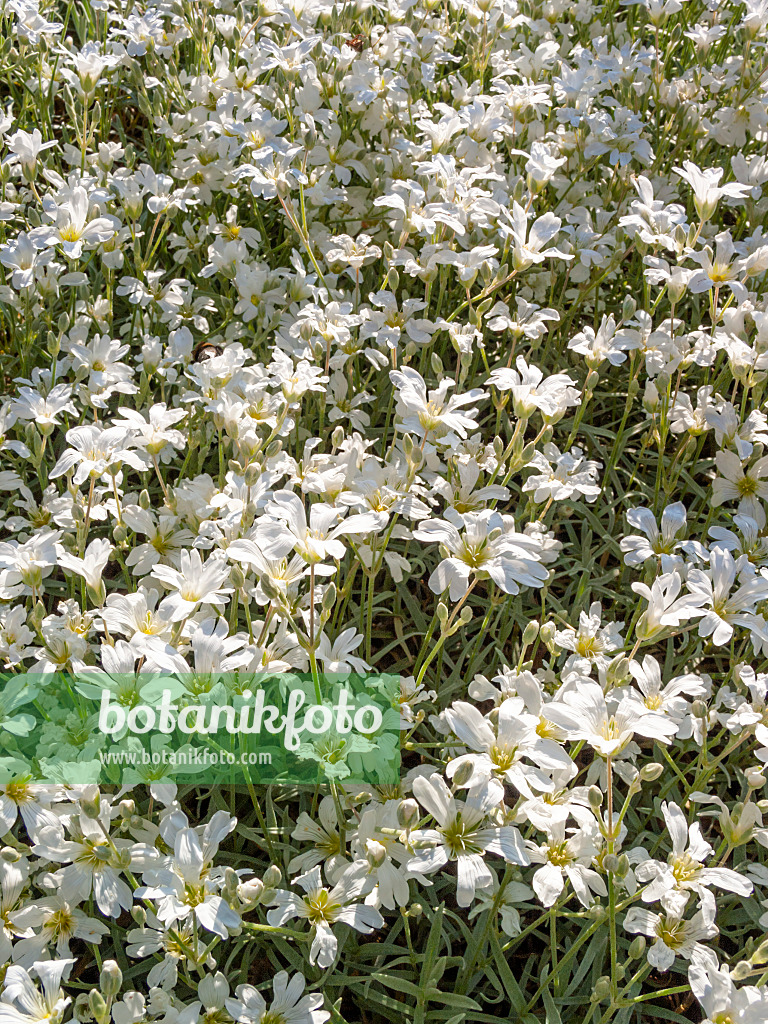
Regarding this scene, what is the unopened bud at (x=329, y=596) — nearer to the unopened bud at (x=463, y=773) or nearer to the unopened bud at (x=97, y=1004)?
the unopened bud at (x=463, y=773)

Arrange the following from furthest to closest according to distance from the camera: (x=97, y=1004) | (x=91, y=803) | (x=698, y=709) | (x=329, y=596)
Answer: (x=698, y=709) → (x=329, y=596) → (x=91, y=803) → (x=97, y=1004)

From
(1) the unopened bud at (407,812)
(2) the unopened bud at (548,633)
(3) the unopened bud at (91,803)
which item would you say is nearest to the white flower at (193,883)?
(3) the unopened bud at (91,803)

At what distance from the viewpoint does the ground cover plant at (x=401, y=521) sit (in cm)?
157

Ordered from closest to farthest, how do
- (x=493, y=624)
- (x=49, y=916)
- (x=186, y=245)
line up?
(x=49, y=916) → (x=493, y=624) → (x=186, y=245)

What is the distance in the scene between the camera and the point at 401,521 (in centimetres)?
236

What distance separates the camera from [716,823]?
6.97 ft

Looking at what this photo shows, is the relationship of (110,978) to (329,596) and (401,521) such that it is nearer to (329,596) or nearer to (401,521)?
(329,596)

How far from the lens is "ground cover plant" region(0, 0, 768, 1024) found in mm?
1566

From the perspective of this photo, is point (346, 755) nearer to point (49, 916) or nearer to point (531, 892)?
point (531, 892)

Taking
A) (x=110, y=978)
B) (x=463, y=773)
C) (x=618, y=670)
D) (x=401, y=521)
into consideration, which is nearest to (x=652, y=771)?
(x=618, y=670)

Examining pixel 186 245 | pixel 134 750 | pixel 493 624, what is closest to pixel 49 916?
pixel 134 750

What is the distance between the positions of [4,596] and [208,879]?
2.30ft

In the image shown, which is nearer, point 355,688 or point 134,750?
point 134,750

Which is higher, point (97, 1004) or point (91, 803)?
point (91, 803)
